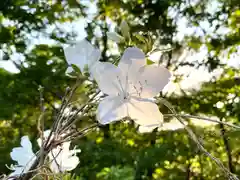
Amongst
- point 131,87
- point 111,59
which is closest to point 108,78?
point 131,87

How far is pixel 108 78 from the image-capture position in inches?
13.4

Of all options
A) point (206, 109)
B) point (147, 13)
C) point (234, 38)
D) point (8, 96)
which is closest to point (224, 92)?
point (206, 109)

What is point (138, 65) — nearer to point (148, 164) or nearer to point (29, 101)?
point (148, 164)

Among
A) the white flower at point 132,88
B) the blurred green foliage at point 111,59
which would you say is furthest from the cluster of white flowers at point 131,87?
the blurred green foliage at point 111,59

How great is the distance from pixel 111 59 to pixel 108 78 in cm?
93

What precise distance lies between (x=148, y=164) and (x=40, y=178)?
2.27ft

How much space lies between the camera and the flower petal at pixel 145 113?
13.4 inches

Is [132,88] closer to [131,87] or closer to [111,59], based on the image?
[131,87]

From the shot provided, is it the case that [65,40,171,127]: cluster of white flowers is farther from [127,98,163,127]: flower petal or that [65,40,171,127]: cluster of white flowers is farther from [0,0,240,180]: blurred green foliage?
[0,0,240,180]: blurred green foliage

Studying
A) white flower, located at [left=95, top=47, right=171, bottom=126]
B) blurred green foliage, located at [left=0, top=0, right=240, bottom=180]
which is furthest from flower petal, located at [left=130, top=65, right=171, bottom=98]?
blurred green foliage, located at [left=0, top=0, right=240, bottom=180]

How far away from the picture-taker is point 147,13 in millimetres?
1497

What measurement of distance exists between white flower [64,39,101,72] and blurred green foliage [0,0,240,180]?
52cm

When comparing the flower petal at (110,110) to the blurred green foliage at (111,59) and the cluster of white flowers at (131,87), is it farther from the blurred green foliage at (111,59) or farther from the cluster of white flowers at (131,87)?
the blurred green foliage at (111,59)

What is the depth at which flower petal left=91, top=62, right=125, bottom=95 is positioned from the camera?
34 centimetres
